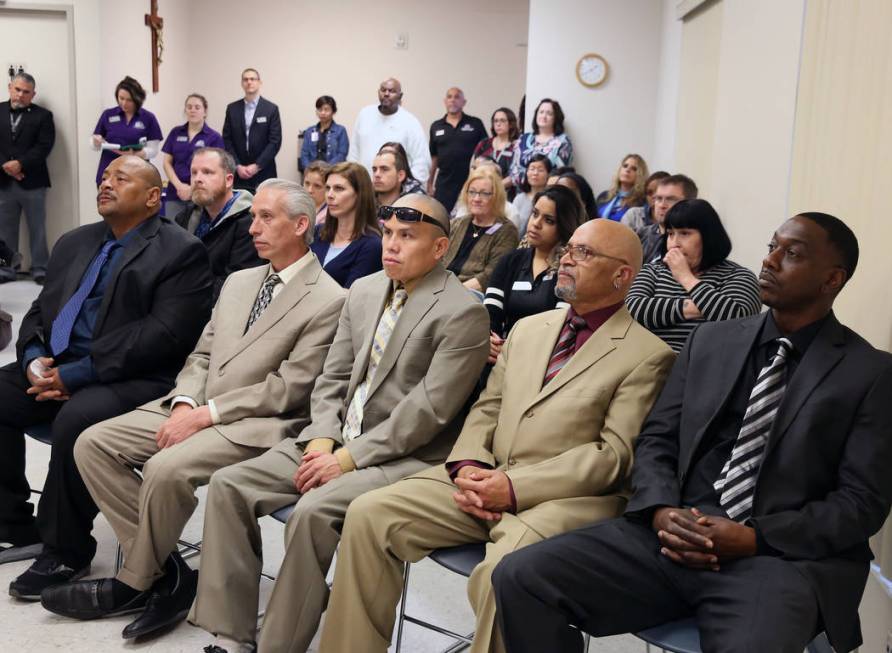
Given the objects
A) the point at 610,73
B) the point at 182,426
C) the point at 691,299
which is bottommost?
the point at 182,426

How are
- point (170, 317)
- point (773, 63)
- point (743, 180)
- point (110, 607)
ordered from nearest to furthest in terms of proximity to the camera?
point (110, 607)
point (170, 317)
point (773, 63)
point (743, 180)

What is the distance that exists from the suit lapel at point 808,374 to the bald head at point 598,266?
617 mm

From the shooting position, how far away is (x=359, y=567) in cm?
261

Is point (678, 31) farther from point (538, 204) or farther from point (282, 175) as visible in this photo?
point (282, 175)

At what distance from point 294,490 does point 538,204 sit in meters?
1.75

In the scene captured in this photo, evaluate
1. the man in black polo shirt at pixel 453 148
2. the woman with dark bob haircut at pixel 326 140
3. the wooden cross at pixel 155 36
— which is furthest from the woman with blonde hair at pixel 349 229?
the wooden cross at pixel 155 36

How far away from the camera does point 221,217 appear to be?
462 centimetres

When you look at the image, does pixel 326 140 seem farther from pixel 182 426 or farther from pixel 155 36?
pixel 182 426

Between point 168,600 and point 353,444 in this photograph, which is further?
point 168,600

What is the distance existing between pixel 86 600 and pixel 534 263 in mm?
2143

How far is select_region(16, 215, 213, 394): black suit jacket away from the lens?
3545mm

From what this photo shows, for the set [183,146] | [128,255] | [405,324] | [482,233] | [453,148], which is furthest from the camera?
[183,146]

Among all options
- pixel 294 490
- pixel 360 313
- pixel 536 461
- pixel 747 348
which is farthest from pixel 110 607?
pixel 747 348

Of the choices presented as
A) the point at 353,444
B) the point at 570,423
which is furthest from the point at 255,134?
the point at 570,423
